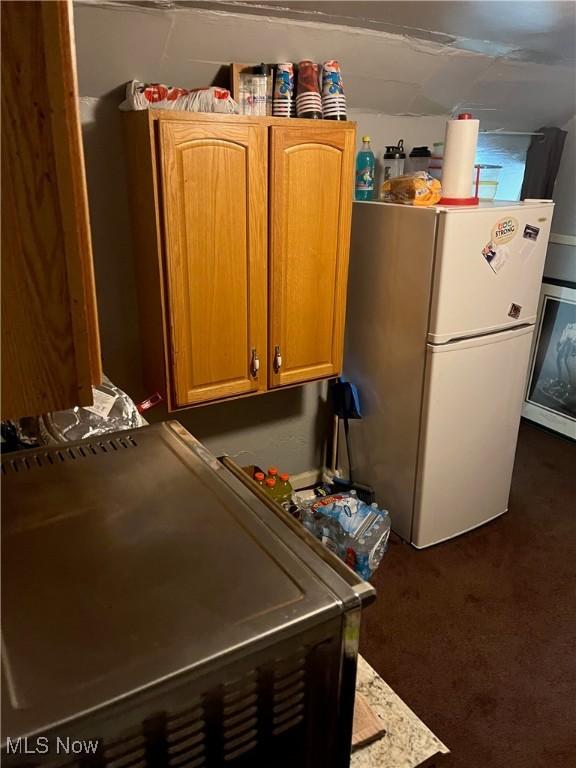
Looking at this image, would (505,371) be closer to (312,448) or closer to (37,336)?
(312,448)

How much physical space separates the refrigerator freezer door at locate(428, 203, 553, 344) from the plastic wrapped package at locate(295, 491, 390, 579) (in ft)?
2.65

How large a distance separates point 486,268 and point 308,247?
0.72 metres

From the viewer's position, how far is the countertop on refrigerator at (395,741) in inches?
44.2

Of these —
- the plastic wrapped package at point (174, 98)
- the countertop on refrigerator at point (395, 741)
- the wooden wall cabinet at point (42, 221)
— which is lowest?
the countertop on refrigerator at point (395, 741)

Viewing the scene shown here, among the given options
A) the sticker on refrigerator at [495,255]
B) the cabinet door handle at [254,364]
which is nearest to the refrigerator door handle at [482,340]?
the sticker on refrigerator at [495,255]

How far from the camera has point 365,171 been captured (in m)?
2.59

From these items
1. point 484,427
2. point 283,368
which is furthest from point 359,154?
point 484,427

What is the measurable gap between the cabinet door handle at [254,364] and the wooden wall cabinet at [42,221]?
57.3 inches

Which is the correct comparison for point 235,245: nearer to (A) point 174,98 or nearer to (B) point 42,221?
(A) point 174,98

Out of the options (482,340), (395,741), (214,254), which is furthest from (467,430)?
(395,741)

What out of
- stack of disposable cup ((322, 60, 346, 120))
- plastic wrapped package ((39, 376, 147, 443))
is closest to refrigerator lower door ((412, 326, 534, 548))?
stack of disposable cup ((322, 60, 346, 120))

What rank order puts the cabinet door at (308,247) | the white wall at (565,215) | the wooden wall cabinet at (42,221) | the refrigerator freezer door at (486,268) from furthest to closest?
the white wall at (565,215) → the refrigerator freezer door at (486,268) → the cabinet door at (308,247) → the wooden wall cabinet at (42,221)

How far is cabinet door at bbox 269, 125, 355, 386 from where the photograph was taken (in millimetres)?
2066

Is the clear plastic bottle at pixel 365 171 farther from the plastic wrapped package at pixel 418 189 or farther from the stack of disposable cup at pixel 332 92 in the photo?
the stack of disposable cup at pixel 332 92
